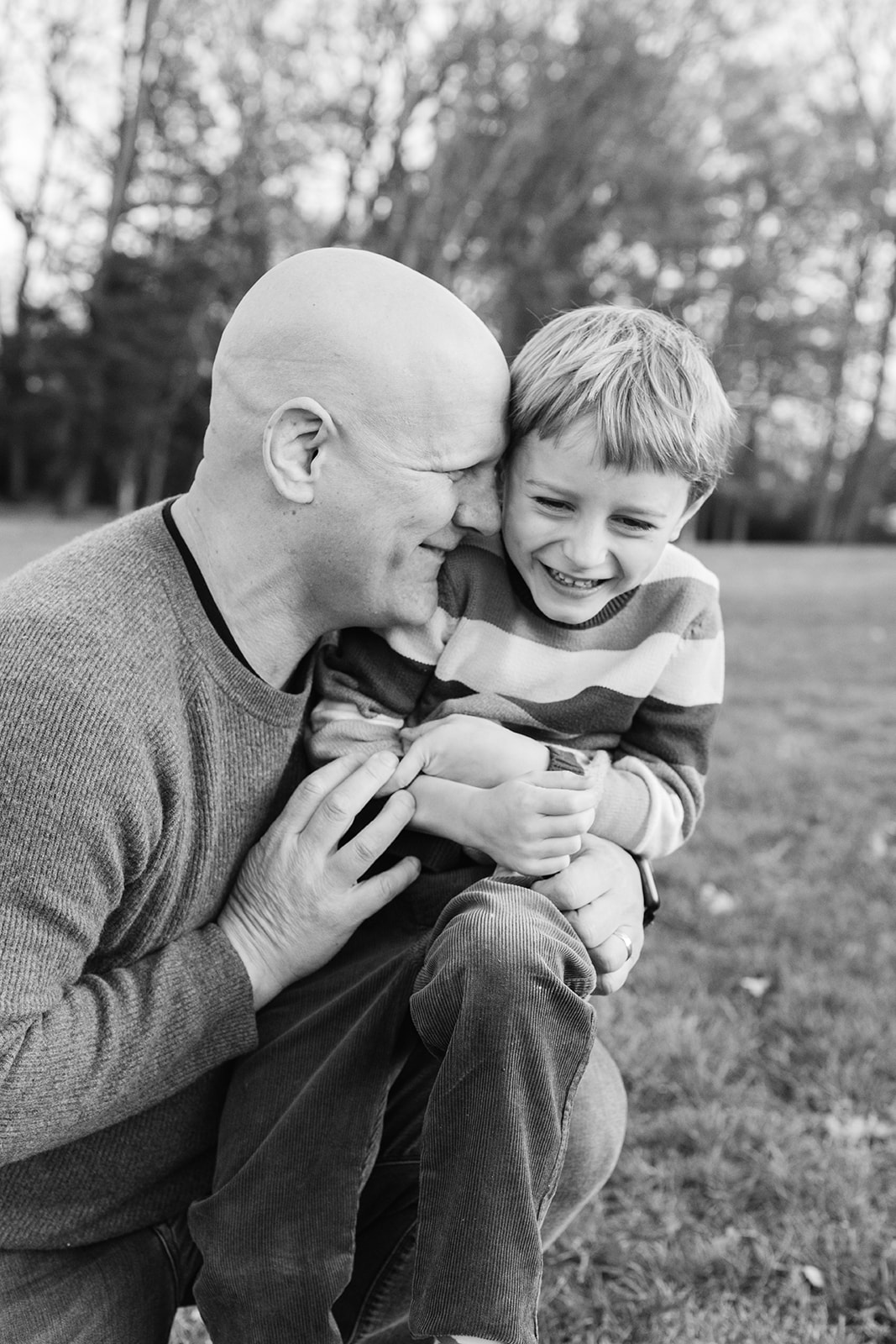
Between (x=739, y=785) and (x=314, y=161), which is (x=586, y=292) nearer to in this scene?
(x=314, y=161)

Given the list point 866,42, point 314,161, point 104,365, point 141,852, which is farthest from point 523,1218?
point 866,42

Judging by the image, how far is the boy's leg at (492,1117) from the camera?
5.26ft

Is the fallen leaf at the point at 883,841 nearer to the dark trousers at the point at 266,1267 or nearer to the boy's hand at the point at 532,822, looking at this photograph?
the dark trousers at the point at 266,1267

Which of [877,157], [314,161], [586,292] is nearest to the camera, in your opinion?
[314,161]

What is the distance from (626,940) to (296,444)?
1.01 m

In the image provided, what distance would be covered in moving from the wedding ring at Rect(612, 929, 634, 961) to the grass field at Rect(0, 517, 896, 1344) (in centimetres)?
85

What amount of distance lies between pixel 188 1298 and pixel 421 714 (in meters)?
1.16

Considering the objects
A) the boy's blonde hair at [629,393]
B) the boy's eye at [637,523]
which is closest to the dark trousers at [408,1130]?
the boy's eye at [637,523]

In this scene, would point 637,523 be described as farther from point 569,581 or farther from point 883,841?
point 883,841

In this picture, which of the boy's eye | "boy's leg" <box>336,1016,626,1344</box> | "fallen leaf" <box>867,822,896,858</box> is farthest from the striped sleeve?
"fallen leaf" <box>867,822,896,858</box>

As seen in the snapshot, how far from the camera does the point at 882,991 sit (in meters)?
3.65

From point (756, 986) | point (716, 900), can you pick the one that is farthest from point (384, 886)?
point (716, 900)

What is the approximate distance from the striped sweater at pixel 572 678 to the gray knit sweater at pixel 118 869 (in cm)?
22

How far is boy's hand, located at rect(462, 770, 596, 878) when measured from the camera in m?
1.93
